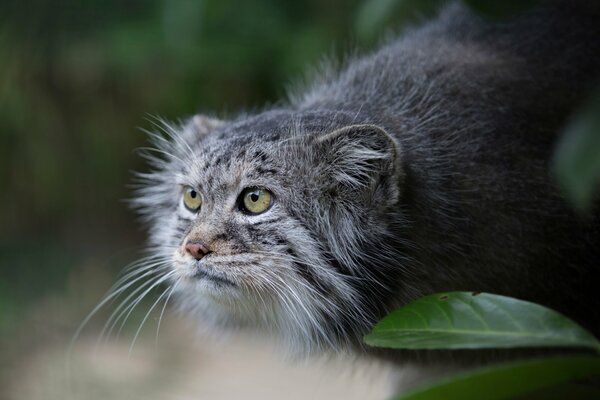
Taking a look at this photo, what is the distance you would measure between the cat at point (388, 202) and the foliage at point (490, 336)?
0.56m

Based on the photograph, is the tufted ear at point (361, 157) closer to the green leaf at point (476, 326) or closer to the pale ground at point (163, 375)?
the green leaf at point (476, 326)

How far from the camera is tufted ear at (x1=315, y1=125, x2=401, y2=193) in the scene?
8.31ft

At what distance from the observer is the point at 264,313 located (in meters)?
2.75

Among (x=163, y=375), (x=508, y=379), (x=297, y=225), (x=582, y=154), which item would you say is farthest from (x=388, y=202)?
(x=163, y=375)

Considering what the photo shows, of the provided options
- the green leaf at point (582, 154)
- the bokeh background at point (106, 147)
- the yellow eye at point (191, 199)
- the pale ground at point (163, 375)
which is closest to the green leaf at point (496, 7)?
the green leaf at point (582, 154)

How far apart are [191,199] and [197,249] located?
1.11ft

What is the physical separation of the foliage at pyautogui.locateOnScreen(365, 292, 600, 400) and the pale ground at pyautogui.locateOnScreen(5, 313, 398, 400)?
1914 millimetres

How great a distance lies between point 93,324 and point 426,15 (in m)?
3.13

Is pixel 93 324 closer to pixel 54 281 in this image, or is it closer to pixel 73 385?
pixel 54 281

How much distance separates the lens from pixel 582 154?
142cm

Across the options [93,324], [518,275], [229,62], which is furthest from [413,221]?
[93,324]

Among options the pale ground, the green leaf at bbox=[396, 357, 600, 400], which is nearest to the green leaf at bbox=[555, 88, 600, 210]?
the green leaf at bbox=[396, 357, 600, 400]

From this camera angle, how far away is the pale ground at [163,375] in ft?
14.5

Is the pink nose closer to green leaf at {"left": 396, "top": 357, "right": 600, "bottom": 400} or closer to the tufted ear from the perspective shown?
the tufted ear
